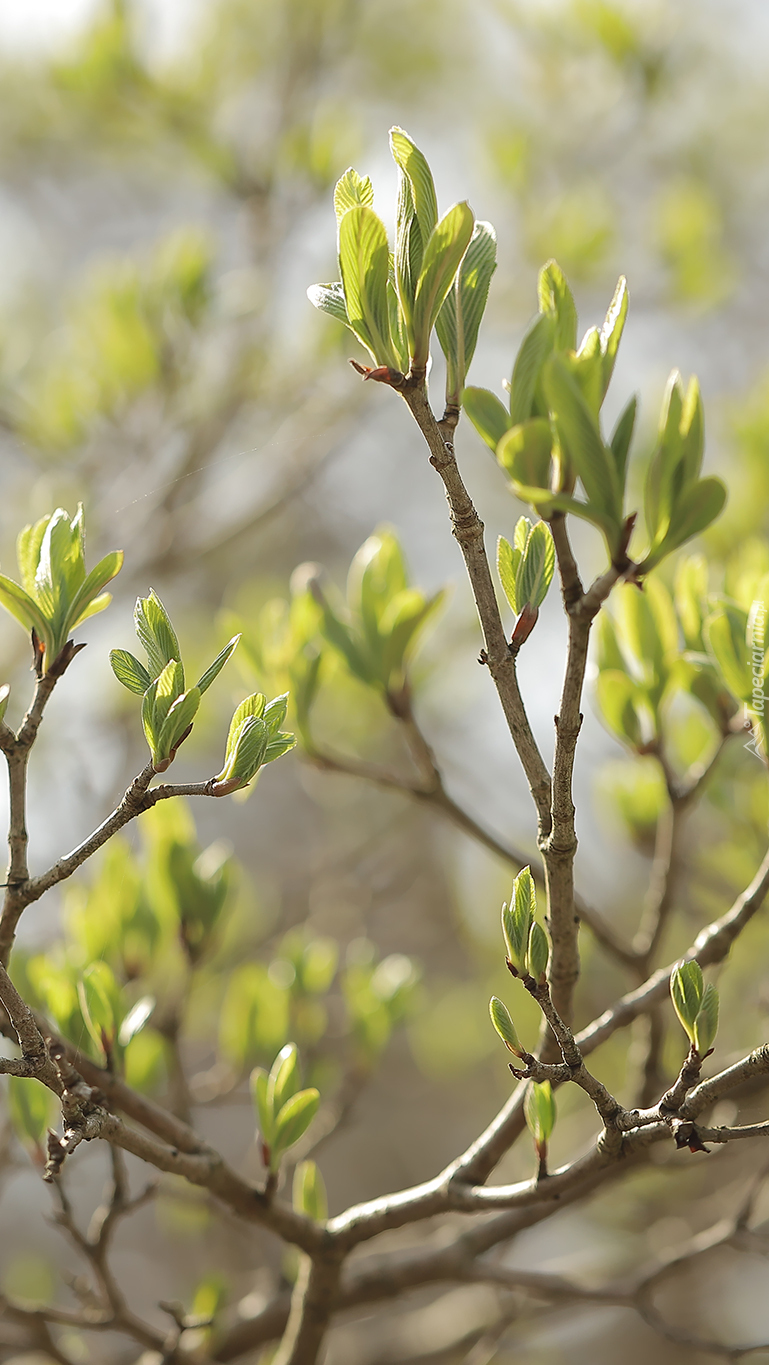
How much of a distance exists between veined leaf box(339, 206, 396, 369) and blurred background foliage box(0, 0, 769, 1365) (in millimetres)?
219

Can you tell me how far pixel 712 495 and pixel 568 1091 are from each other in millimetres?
686

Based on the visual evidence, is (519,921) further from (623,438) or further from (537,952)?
(623,438)

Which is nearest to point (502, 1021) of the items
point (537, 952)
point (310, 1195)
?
point (537, 952)

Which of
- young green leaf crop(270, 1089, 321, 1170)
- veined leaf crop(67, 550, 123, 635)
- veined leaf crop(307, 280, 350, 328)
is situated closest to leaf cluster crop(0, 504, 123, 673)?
veined leaf crop(67, 550, 123, 635)

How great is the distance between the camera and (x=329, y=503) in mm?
2258

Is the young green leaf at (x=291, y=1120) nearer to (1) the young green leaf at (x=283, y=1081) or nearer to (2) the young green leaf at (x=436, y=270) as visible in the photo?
(1) the young green leaf at (x=283, y=1081)

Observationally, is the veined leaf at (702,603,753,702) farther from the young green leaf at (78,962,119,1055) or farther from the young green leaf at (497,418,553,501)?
the young green leaf at (78,962,119,1055)

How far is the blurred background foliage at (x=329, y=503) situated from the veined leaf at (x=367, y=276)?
0.22 m

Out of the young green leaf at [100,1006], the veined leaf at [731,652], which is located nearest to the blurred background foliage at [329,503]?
the young green leaf at [100,1006]

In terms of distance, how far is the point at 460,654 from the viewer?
1319 millimetres

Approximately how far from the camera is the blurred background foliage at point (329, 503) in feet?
2.07

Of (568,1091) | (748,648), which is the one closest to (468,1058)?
(568,1091)

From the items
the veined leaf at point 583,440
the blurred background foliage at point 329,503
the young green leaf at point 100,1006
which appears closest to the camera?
the veined leaf at point 583,440

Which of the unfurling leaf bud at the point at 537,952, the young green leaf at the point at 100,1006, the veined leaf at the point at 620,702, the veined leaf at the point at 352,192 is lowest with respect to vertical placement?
the unfurling leaf bud at the point at 537,952
